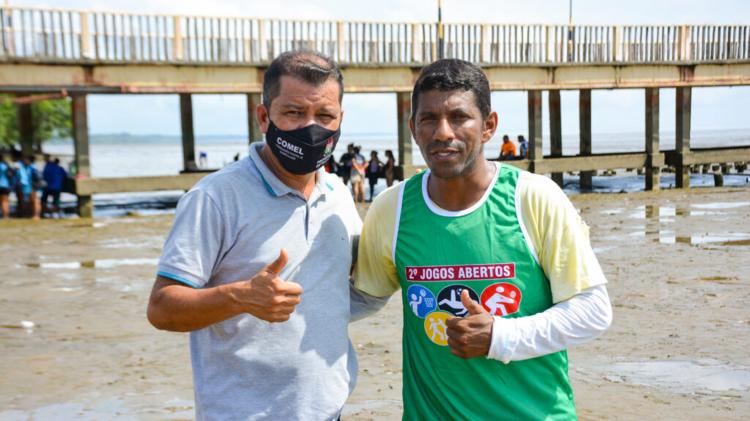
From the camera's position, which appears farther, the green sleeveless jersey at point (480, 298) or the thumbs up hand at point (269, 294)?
the green sleeveless jersey at point (480, 298)

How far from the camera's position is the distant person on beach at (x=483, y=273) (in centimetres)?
271

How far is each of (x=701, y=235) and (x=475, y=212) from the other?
43.3 feet

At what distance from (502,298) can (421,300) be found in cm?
29

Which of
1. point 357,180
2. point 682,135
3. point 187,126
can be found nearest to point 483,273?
point 357,180

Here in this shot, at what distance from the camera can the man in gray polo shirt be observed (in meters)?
2.71

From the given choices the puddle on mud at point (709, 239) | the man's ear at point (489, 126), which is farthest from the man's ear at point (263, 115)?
the puddle on mud at point (709, 239)

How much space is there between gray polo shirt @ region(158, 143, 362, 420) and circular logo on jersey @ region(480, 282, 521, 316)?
55 cm

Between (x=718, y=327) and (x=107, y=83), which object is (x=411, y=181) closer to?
(x=718, y=327)

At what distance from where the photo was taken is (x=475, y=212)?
2848 mm

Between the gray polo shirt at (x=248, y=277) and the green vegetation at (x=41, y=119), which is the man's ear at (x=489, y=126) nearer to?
the gray polo shirt at (x=248, y=277)

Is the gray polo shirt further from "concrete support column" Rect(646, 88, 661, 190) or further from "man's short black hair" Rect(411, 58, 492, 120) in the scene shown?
"concrete support column" Rect(646, 88, 661, 190)

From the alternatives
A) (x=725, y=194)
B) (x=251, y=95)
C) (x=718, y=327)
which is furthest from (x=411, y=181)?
(x=725, y=194)

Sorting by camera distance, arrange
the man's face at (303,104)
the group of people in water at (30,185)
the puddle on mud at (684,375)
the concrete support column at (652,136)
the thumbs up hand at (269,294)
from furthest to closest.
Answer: the concrete support column at (652,136) < the group of people in water at (30,185) < the puddle on mud at (684,375) < the man's face at (303,104) < the thumbs up hand at (269,294)

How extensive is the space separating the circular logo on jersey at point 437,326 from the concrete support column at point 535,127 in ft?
69.3
